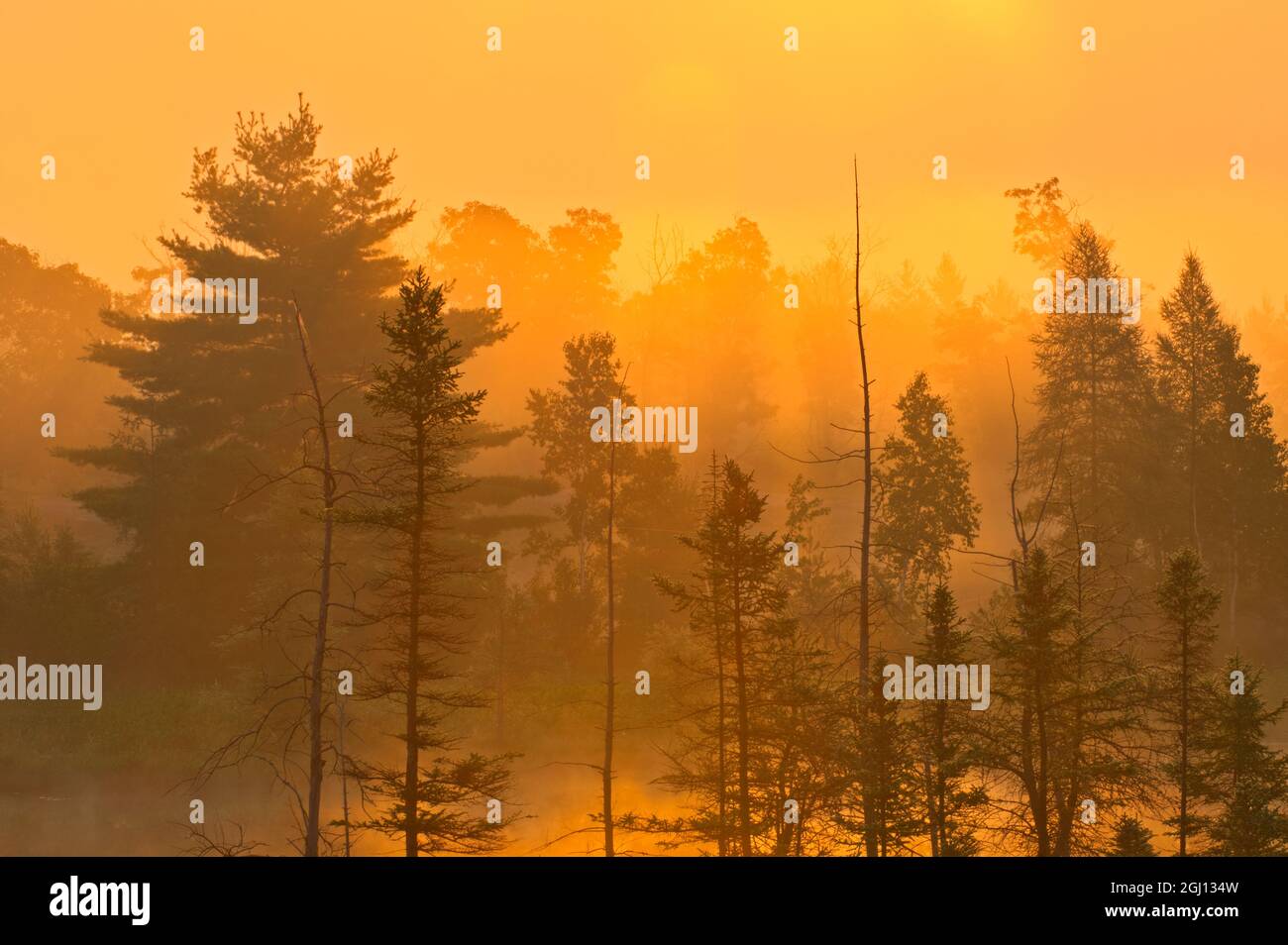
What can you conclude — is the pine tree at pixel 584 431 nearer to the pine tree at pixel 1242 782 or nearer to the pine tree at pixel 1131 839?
the pine tree at pixel 1242 782

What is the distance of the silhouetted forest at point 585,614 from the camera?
22.7m

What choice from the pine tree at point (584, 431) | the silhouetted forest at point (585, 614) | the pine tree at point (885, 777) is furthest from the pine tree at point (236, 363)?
the pine tree at point (885, 777)

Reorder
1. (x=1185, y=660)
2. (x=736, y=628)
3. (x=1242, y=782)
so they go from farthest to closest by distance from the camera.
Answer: (x=736, y=628) → (x=1185, y=660) → (x=1242, y=782)

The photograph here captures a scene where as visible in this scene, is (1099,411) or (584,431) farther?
(1099,411)

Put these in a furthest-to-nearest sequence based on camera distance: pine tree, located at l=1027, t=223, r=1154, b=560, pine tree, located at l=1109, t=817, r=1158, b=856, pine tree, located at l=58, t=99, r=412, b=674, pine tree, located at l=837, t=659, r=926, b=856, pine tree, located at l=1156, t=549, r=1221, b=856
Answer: pine tree, located at l=1027, t=223, r=1154, b=560
pine tree, located at l=58, t=99, r=412, b=674
pine tree, located at l=1156, t=549, r=1221, b=856
pine tree, located at l=837, t=659, r=926, b=856
pine tree, located at l=1109, t=817, r=1158, b=856

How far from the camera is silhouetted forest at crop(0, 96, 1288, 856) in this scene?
2266cm

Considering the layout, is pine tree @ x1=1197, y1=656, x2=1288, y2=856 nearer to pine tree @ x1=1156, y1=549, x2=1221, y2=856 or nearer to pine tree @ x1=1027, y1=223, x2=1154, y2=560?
pine tree @ x1=1156, y1=549, x2=1221, y2=856

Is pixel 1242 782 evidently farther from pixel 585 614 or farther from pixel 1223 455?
pixel 1223 455

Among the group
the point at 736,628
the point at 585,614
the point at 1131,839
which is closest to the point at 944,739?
the point at 1131,839

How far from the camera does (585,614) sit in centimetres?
5681

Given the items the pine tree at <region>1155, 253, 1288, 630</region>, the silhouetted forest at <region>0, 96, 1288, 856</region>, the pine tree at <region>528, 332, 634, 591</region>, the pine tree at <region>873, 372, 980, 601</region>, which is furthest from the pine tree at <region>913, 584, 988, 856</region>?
the pine tree at <region>1155, 253, 1288, 630</region>

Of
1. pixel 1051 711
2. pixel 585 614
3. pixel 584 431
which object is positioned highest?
pixel 584 431

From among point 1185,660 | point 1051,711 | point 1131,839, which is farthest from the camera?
point 1185,660
